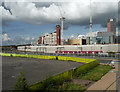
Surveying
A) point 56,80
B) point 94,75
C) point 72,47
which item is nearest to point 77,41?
point 72,47

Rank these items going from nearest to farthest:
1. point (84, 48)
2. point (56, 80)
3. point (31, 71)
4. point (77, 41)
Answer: point (56, 80), point (31, 71), point (84, 48), point (77, 41)

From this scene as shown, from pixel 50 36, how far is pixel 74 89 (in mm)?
143631

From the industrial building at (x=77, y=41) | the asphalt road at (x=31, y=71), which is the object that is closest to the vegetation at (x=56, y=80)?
the asphalt road at (x=31, y=71)

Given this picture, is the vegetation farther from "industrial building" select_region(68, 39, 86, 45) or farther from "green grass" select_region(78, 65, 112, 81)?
"industrial building" select_region(68, 39, 86, 45)

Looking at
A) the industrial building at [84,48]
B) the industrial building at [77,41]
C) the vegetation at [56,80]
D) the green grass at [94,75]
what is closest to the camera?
the vegetation at [56,80]

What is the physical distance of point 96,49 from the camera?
85688 mm

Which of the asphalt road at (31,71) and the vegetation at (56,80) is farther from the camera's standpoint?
the asphalt road at (31,71)

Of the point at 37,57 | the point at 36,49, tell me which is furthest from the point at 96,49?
the point at 36,49

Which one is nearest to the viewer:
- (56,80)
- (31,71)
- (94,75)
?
(56,80)

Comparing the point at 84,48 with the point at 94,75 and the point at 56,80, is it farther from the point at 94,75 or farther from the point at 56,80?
the point at 56,80

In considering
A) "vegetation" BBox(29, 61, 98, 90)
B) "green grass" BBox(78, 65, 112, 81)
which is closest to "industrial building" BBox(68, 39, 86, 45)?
"green grass" BBox(78, 65, 112, 81)

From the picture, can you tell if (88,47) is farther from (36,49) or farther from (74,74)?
(74,74)

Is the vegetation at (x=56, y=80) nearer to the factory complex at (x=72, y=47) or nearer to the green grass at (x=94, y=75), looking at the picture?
the green grass at (x=94, y=75)

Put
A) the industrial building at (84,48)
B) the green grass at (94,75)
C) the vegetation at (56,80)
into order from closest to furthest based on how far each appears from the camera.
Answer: the vegetation at (56,80), the green grass at (94,75), the industrial building at (84,48)
